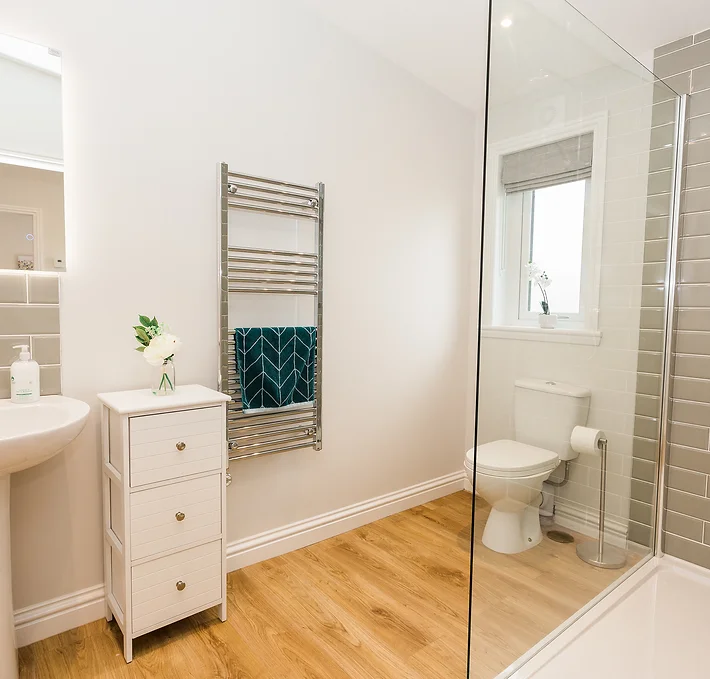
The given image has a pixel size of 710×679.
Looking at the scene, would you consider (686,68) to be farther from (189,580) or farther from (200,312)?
(189,580)

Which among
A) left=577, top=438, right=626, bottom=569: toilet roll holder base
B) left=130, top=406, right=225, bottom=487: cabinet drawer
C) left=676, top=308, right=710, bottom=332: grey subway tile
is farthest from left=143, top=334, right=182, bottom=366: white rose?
left=676, top=308, right=710, bottom=332: grey subway tile

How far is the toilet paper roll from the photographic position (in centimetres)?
158

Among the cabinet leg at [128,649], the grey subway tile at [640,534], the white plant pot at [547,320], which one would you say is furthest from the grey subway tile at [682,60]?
the cabinet leg at [128,649]

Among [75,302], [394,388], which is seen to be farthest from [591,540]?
[75,302]

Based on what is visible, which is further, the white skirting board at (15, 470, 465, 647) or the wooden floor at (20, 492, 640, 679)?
the white skirting board at (15, 470, 465, 647)

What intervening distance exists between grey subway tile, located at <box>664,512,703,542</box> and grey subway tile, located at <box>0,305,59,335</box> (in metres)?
2.54

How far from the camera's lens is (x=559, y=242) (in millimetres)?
1466

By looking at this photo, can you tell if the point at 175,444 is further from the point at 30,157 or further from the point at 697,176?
the point at 697,176

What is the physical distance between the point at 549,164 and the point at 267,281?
1.16 meters

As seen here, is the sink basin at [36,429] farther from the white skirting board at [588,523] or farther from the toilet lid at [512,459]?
the white skirting board at [588,523]

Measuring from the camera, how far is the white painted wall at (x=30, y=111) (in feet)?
5.05

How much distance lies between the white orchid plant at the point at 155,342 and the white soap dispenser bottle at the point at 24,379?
312mm

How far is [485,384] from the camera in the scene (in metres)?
1.33

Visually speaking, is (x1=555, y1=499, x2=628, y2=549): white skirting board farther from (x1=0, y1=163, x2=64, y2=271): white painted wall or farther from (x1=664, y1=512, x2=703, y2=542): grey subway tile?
(x1=0, y1=163, x2=64, y2=271): white painted wall
